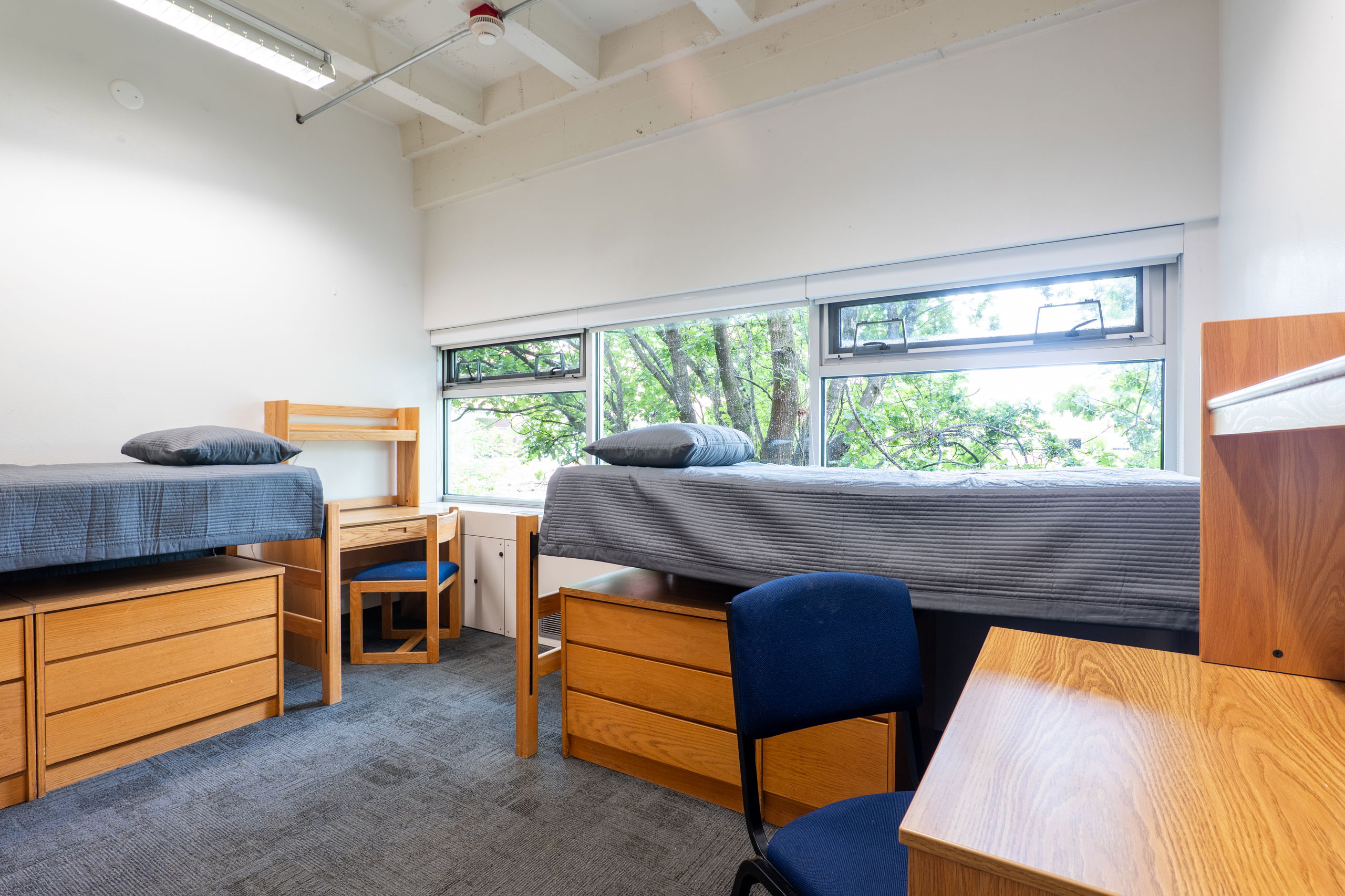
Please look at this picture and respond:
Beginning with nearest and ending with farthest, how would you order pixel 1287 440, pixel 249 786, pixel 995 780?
pixel 995 780, pixel 1287 440, pixel 249 786

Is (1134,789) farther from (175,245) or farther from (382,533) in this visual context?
(175,245)

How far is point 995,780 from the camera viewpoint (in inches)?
27.4

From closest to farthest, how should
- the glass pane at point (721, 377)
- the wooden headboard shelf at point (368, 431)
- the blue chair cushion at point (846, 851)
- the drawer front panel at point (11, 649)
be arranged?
the blue chair cushion at point (846, 851), the drawer front panel at point (11, 649), the glass pane at point (721, 377), the wooden headboard shelf at point (368, 431)

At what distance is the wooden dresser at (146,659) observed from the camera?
197cm

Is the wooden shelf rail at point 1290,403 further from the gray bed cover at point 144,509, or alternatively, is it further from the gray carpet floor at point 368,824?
the gray bed cover at point 144,509

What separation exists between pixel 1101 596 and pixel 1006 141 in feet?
5.95

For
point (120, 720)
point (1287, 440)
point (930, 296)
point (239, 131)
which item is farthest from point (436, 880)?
point (239, 131)

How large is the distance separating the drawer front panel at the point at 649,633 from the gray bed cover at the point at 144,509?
1216 mm

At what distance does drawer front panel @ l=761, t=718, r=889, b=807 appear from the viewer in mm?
1638

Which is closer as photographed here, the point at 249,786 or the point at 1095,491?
the point at 1095,491

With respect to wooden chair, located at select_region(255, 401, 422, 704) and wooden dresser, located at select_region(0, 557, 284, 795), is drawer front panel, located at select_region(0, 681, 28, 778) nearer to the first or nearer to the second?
wooden dresser, located at select_region(0, 557, 284, 795)

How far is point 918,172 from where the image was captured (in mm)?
2559

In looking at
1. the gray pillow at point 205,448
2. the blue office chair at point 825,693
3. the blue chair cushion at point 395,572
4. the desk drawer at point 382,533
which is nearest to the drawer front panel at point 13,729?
the gray pillow at point 205,448

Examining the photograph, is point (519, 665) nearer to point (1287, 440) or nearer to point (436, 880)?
point (436, 880)
